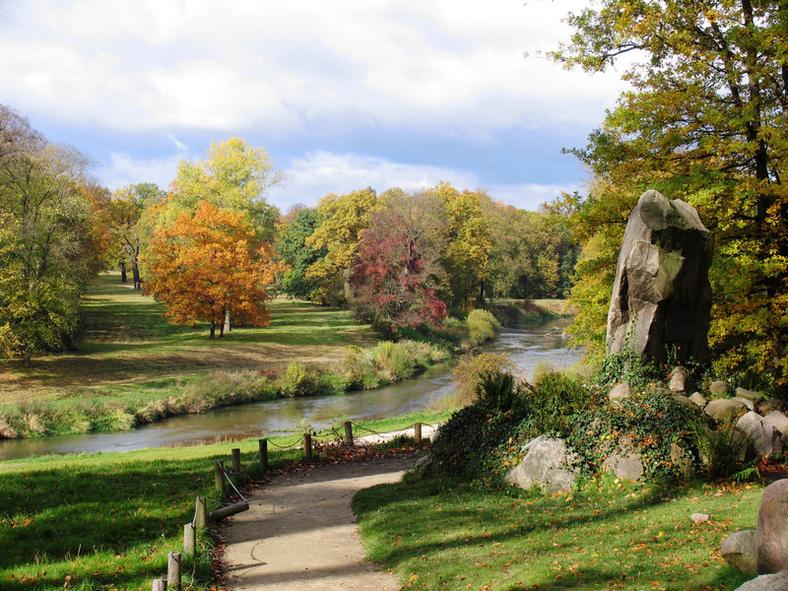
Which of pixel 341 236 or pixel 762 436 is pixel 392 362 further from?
pixel 762 436

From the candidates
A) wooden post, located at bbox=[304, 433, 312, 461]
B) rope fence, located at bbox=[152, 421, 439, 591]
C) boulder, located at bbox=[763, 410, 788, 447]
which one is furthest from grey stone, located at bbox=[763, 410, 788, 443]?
wooden post, located at bbox=[304, 433, 312, 461]

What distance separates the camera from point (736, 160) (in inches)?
640

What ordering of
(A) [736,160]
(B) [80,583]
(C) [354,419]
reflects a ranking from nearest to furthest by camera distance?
1. (B) [80,583]
2. (A) [736,160]
3. (C) [354,419]

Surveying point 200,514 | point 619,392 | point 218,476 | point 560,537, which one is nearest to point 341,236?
point 218,476

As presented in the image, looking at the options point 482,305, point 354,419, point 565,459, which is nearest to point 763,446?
point 565,459

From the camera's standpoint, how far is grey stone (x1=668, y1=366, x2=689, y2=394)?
12555 millimetres

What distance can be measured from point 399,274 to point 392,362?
36.2ft

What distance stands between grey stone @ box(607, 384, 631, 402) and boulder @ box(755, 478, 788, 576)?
19.6ft

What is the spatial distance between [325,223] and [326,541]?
171ft

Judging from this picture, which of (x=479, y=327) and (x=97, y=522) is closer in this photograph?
(x=97, y=522)

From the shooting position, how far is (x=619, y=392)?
12.2 m

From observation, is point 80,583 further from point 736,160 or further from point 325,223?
point 325,223

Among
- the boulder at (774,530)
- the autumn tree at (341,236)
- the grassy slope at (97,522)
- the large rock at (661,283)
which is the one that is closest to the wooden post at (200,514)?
the grassy slope at (97,522)

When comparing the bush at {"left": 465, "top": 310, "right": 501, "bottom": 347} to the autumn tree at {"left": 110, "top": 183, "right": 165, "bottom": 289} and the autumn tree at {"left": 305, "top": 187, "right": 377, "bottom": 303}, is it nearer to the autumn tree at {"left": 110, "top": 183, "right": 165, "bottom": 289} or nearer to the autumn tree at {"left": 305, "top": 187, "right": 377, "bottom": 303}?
the autumn tree at {"left": 305, "top": 187, "right": 377, "bottom": 303}
